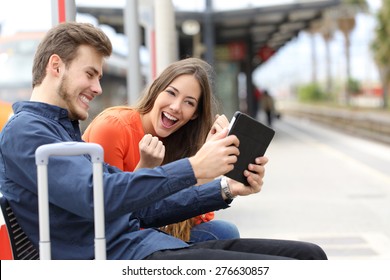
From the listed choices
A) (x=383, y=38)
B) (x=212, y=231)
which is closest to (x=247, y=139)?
(x=212, y=231)

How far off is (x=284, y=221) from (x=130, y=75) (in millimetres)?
2630

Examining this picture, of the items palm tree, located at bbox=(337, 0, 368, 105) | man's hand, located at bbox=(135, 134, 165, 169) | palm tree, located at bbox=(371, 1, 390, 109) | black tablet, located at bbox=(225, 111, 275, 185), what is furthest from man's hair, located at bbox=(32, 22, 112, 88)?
palm tree, located at bbox=(337, 0, 368, 105)

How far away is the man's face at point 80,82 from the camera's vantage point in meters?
2.65

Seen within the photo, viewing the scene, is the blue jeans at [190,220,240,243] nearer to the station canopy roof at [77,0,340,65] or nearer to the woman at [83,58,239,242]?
the woman at [83,58,239,242]

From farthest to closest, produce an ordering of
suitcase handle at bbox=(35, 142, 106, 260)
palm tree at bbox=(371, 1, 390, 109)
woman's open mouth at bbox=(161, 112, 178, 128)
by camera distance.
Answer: palm tree at bbox=(371, 1, 390, 109) → woman's open mouth at bbox=(161, 112, 178, 128) → suitcase handle at bbox=(35, 142, 106, 260)

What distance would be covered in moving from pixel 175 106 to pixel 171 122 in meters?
0.14

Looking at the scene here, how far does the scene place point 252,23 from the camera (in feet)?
75.7

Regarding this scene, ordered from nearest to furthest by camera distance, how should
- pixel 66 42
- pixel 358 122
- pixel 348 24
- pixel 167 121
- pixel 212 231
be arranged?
pixel 66 42, pixel 167 121, pixel 212 231, pixel 358 122, pixel 348 24

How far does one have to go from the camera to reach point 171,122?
3.44 m

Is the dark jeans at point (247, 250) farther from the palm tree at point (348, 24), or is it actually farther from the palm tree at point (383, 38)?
the palm tree at point (348, 24)

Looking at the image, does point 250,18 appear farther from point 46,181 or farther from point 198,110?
point 46,181

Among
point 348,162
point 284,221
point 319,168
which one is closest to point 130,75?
point 284,221

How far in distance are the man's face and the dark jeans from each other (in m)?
0.57

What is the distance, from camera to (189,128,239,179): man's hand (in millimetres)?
2455
